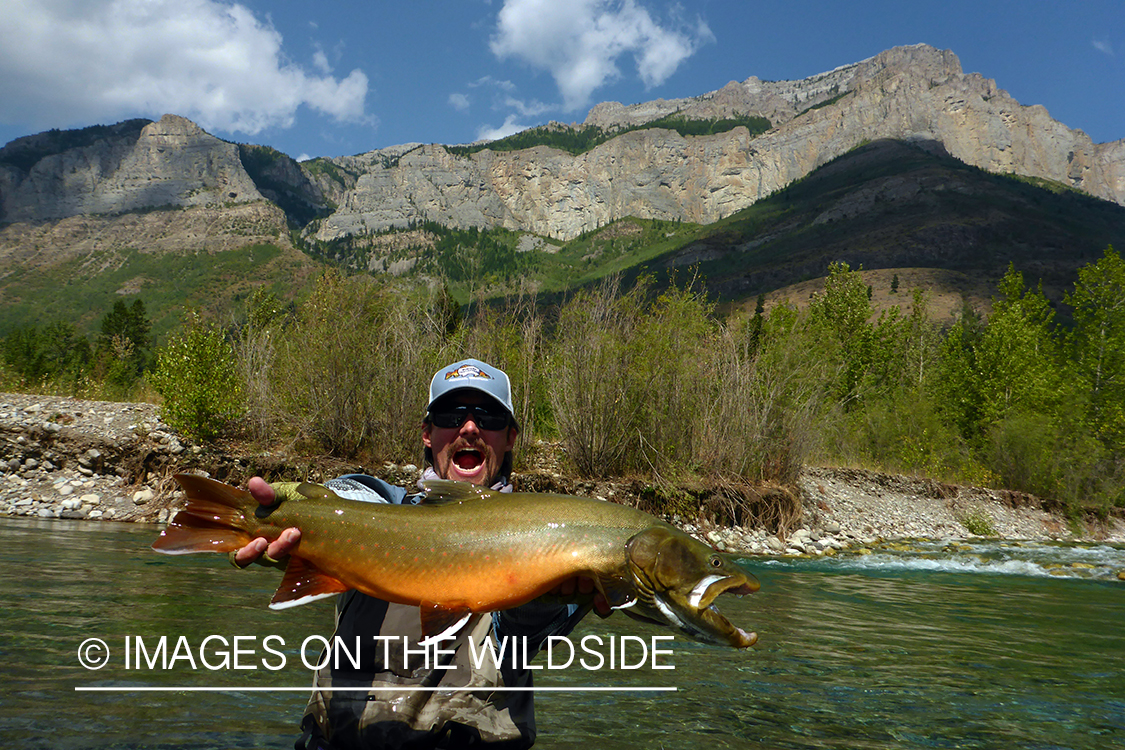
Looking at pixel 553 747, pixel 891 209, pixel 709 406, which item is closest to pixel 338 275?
pixel 709 406

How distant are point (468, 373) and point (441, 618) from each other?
3.84 ft

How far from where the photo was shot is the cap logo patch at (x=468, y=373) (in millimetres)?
3018

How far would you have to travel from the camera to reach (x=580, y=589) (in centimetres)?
227

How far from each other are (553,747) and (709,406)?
38.0 ft

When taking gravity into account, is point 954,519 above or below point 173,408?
below

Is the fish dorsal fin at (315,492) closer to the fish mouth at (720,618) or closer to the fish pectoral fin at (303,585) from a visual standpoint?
the fish pectoral fin at (303,585)

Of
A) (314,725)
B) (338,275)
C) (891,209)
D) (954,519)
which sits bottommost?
(954,519)

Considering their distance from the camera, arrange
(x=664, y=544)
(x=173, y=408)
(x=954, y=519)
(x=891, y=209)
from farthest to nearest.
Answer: (x=891, y=209)
(x=954, y=519)
(x=173, y=408)
(x=664, y=544)

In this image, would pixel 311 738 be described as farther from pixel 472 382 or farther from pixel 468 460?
pixel 472 382

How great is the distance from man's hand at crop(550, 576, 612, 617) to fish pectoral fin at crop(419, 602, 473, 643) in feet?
1.05

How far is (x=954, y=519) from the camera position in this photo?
24.0 m

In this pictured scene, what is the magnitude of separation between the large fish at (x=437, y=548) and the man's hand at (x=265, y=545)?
0.03m

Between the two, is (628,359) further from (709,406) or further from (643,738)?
(643,738)

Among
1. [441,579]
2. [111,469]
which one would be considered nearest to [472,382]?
[441,579]
